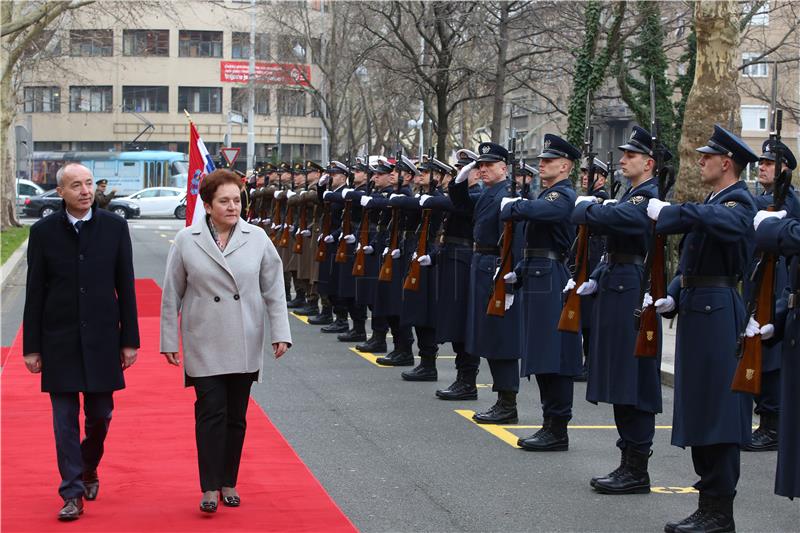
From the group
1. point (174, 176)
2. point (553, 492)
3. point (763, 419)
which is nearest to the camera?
point (553, 492)

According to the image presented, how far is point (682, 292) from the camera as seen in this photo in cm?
728

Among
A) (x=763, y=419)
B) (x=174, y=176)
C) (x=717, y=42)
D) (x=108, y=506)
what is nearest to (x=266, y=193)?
(x=717, y=42)

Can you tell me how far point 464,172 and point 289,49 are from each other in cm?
4098

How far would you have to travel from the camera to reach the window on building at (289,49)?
51.7m

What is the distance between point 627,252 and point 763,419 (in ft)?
7.37

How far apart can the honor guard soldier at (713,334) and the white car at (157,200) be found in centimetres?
5132

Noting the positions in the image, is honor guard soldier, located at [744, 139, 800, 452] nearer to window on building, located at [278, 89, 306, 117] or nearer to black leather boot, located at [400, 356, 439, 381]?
black leather boot, located at [400, 356, 439, 381]

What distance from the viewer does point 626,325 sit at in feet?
26.6

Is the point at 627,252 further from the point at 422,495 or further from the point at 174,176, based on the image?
the point at 174,176

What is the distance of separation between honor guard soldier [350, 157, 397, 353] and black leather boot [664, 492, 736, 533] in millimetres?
7474

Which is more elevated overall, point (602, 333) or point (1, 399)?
point (602, 333)

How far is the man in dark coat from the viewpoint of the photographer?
→ 6.99 metres

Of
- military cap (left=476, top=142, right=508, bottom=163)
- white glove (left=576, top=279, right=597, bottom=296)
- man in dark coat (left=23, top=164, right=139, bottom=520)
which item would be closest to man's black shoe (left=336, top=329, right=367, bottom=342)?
military cap (left=476, top=142, right=508, bottom=163)

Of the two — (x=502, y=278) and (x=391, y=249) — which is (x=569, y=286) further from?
(x=391, y=249)
